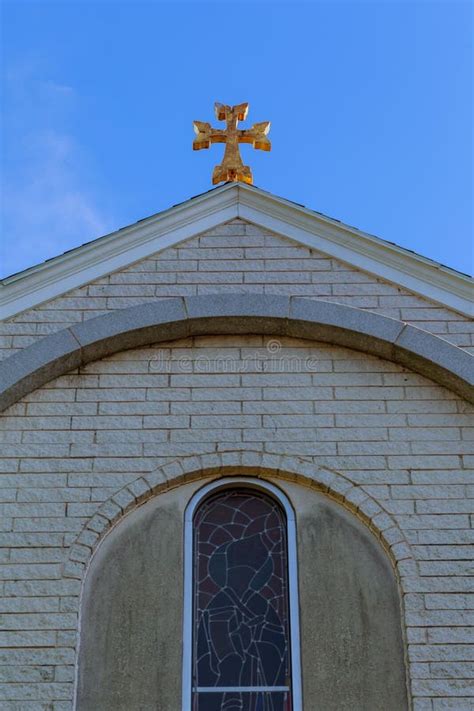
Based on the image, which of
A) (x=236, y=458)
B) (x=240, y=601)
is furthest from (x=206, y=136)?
(x=240, y=601)

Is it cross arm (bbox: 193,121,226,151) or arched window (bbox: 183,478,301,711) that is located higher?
cross arm (bbox: 193,121,226,151)

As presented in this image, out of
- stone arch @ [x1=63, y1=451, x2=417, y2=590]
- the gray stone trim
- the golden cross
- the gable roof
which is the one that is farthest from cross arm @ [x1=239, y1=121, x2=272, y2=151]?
stone arch @ [x1=63, y1=451, x2=417, y2=590]

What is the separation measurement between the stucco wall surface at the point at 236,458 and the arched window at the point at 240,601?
380mm

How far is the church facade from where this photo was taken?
1013 cm

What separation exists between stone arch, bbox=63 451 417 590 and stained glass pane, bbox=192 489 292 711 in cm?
26

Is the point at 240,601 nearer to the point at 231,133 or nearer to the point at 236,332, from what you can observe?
→ the point at 236,332

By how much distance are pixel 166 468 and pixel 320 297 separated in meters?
2.06

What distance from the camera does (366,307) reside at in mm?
11797

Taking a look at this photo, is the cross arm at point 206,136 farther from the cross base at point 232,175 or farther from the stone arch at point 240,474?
the stone arch at point 240,474

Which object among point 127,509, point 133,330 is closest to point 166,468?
point 127,509

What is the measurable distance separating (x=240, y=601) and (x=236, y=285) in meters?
2.82

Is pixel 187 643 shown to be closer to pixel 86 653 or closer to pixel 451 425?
pixel 86 653

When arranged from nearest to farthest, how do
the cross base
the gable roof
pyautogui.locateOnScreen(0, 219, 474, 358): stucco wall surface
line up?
pyautogui.locateOnScreen(0, 219, 474, 358): stucco wall surface → the gable roof → the cross base

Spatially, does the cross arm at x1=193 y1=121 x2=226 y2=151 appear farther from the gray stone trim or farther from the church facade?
the gray stone trim
